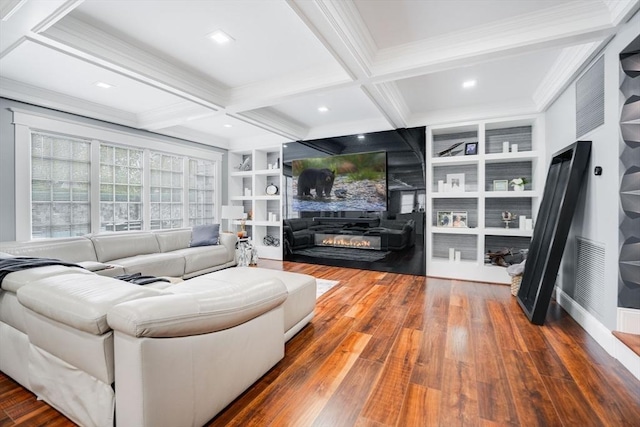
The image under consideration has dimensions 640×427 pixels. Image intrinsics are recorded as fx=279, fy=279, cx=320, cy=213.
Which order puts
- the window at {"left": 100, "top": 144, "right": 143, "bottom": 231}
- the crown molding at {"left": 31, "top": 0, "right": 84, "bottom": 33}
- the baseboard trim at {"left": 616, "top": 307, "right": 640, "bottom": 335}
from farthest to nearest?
the window at {"left": 100, "top": 144, "right": 143, "bottom": 231}, the baseboard trim at {"left": 616, "top": 307, "right": 640, "bottom": 335}, the crown molding at {"left": 31, "top": 0, "right": 84, "bottom": 33}

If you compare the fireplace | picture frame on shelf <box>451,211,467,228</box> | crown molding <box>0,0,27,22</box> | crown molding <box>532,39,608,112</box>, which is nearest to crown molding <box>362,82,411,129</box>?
crown molding <box>532,39,608,112</box>

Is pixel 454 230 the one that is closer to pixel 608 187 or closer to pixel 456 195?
pixel 456 195

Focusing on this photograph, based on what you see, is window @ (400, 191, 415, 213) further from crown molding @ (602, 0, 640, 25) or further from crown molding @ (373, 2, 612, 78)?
crown molding @ (602, 0, 640, 25)

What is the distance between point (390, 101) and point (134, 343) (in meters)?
3.40

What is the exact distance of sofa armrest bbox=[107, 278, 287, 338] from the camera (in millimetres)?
1094

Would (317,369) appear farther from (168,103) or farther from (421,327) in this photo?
(168,103)

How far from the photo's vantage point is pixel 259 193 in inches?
244

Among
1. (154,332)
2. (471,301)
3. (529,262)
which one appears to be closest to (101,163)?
(154,332)

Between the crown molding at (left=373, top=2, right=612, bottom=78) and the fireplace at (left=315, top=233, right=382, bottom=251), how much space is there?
293 cm

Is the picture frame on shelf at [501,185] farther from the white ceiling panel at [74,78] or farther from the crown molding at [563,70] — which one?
the white ceiling panel at [74,78]

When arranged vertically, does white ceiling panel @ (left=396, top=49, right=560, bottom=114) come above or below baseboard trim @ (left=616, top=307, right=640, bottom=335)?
above

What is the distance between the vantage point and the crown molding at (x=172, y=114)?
3828mm

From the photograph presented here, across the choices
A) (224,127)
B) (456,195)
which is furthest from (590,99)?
(224,127)

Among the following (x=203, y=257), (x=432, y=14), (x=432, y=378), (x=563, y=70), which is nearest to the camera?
(x=432, y=378)
